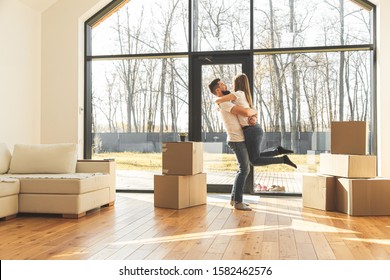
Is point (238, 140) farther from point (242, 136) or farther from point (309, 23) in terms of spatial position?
point (309, 23)

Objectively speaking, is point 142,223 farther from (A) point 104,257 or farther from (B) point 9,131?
(B) point 9,131

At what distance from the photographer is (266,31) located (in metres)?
5.44

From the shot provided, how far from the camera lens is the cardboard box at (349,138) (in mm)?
4148

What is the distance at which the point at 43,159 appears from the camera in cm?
457

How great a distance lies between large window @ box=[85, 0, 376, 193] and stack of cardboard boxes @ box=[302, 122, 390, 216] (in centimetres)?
95

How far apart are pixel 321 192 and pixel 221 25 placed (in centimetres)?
269

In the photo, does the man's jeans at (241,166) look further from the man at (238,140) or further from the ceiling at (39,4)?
the ceiling at (39,4)

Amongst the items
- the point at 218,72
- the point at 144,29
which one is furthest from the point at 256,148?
the point at 144,29

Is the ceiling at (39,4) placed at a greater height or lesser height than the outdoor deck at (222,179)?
greater

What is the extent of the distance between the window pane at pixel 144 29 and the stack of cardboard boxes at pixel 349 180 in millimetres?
2536

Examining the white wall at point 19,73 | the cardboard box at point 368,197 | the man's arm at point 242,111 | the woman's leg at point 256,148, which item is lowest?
the cardboard box at point 368,197

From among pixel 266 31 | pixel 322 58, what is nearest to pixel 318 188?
pixel 322 58

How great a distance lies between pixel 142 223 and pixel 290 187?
8.27 feet

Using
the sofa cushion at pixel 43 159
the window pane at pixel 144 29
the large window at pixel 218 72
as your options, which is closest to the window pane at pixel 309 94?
the large window at pixel 218 72
